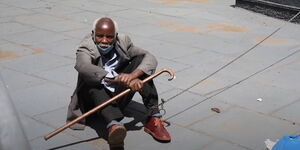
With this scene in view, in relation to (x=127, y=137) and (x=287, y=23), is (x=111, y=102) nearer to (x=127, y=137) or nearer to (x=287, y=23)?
(x=127, y=137)

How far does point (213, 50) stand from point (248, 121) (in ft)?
7.70

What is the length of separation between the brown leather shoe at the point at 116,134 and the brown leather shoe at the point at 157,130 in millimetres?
356

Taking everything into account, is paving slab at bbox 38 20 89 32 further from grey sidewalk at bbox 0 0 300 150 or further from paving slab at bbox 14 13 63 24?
paving slab at bbox 14 13 63 24

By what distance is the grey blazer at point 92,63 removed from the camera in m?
3.79

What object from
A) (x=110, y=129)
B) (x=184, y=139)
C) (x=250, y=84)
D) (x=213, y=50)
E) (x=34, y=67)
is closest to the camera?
(x=110, y=129)

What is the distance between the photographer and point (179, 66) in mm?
5961

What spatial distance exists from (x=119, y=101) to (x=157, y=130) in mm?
407

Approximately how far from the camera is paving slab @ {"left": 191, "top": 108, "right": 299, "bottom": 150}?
409 cm

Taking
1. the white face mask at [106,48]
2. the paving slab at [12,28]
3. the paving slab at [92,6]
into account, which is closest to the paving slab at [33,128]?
the white face mask at [106,48]

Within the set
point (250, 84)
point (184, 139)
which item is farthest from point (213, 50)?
point (184, 139)

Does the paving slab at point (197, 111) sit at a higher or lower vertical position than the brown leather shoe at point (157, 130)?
lower

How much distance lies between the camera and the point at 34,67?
583 cm

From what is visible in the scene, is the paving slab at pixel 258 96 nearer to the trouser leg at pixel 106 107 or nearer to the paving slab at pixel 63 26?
the trouser leg at pixel 106 107

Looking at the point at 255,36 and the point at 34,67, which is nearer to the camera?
the point at 34,67
